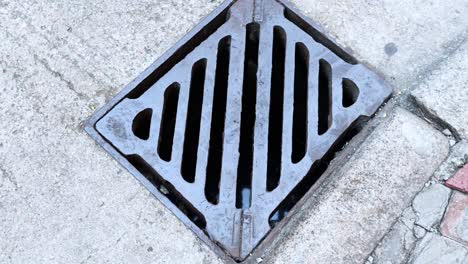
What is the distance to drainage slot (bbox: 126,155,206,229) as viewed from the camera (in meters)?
1.78

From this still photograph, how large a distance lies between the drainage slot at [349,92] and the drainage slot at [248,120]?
35cm

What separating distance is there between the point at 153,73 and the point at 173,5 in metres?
0.30

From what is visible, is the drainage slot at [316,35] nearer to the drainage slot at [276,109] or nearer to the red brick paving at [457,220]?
the drainage slot at [276,109]

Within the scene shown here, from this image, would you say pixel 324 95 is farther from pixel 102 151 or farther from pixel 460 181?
pixel 102 151

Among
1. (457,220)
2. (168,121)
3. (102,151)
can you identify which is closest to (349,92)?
(457,220)

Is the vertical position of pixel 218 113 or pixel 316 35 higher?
pixel 316 35

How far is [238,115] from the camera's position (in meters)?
1.82

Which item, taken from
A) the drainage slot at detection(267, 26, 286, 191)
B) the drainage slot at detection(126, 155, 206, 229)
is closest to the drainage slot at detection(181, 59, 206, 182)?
the drainage slot at detection(126, 155, 206, 229)

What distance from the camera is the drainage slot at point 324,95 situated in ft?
6.22

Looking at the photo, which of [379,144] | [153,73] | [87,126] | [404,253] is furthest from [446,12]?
[87,126]

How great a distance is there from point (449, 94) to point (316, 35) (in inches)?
19.4

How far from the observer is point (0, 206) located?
5.65 ft

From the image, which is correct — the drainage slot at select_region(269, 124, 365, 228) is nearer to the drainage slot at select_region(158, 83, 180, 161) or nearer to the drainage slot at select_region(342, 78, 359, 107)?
the drainage slot at select_region(342, 78, 359, 107)

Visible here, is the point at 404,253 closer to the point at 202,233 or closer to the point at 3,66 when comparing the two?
the point at 202,233
